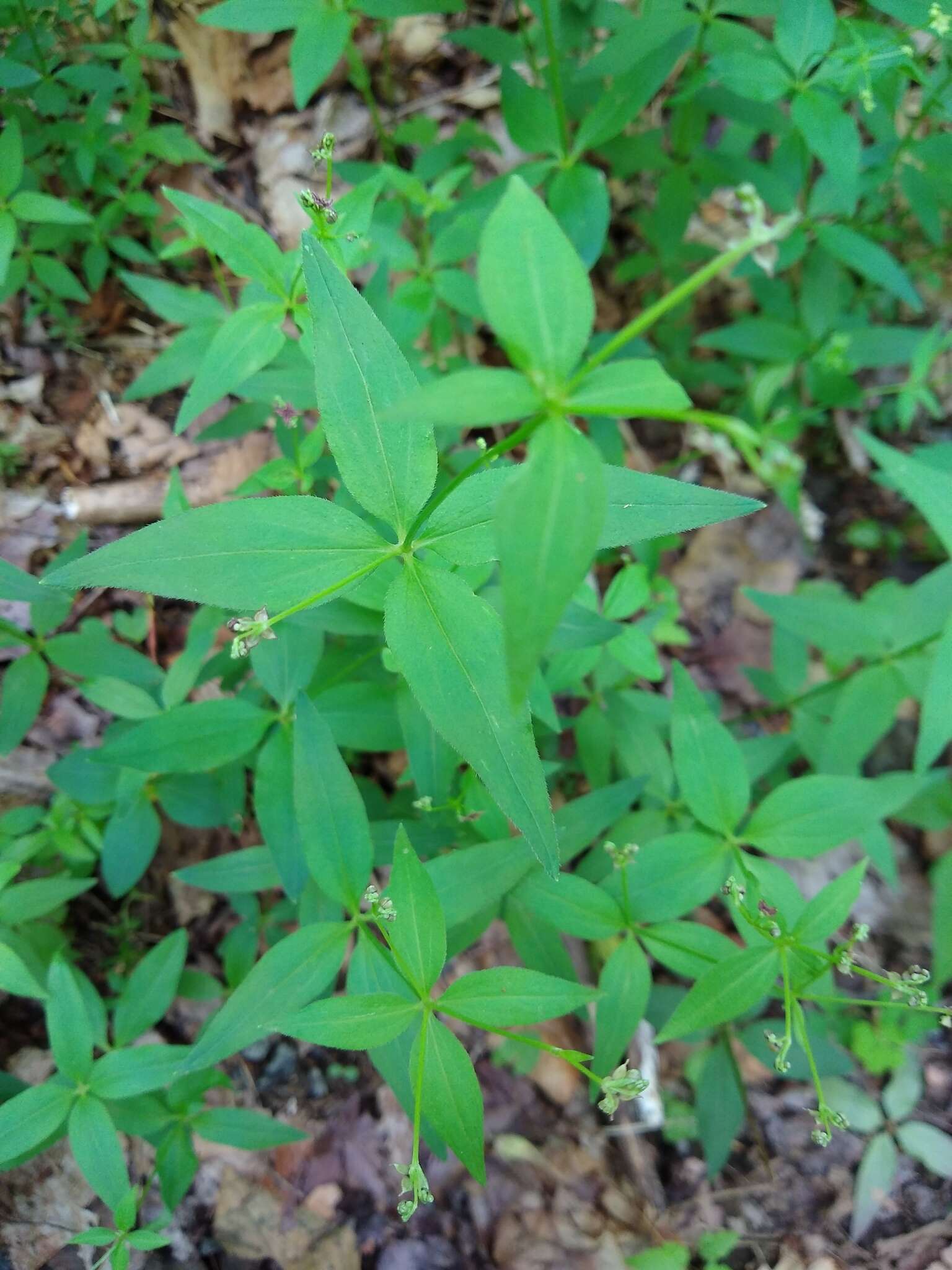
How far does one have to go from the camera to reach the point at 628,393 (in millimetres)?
1218

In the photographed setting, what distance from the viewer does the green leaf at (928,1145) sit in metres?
3.06

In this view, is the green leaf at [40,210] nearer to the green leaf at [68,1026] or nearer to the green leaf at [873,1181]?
the green leaf at [68,1026]

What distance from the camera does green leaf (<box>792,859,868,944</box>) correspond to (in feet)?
6.72

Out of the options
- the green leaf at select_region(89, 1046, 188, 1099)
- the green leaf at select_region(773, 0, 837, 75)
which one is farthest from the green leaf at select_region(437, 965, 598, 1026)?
the green leaf at select_region(773, 0, 837, 75)

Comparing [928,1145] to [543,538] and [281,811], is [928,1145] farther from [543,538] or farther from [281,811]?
[543,538]

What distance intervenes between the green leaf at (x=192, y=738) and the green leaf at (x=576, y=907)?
0.91 metres

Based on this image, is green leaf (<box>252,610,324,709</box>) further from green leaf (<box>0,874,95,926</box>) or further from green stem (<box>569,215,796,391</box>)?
green stem (<box>569,215,796,391</box>)

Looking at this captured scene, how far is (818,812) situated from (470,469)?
1.57 m

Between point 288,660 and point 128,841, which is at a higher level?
point 288,660

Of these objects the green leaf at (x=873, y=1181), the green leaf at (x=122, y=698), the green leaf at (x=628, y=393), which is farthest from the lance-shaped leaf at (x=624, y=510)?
the green leaf at (x=873, y=1181)

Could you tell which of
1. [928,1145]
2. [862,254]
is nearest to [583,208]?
[862,254]

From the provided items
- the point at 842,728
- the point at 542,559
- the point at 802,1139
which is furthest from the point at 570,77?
the point at 802,1139

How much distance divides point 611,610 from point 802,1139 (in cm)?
218

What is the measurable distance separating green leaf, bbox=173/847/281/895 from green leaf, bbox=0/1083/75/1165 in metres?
0.60
